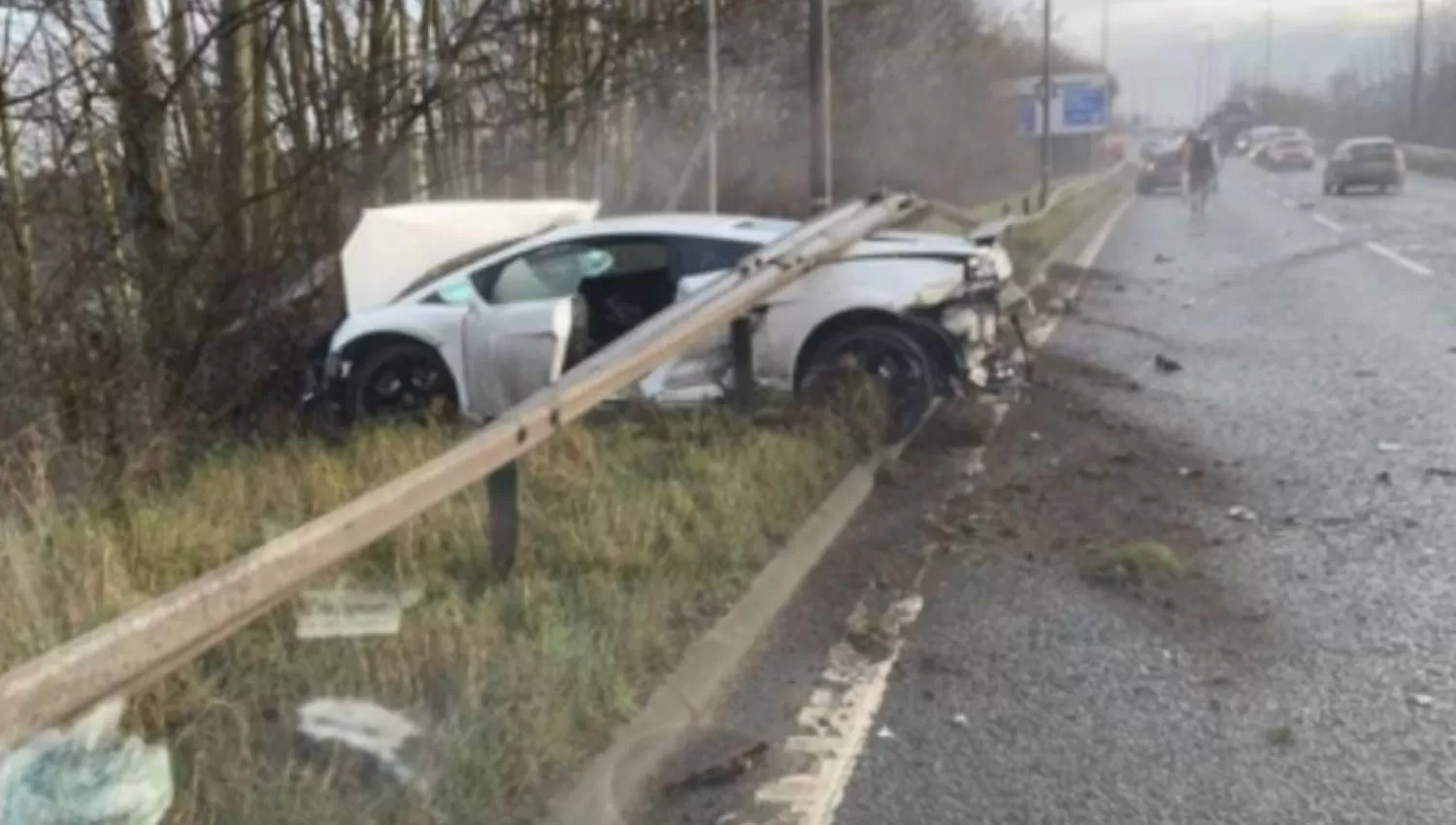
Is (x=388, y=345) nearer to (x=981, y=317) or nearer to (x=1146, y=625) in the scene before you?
(x=981, y=317)

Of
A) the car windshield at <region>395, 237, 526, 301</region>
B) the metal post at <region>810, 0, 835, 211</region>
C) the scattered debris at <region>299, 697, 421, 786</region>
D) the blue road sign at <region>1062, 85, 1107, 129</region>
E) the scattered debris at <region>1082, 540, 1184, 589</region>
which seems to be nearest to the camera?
the scattered debris at <region>299, 697, 421, 786</region>

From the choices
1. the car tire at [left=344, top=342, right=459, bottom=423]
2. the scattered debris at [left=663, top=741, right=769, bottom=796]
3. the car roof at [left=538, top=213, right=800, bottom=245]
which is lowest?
the scattered debris at [left=663, top=741, right=769, bottom=796]

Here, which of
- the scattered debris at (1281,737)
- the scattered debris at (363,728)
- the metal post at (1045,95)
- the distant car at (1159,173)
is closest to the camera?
the scattered debris at (363,728)

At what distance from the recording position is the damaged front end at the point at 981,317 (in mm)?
11008

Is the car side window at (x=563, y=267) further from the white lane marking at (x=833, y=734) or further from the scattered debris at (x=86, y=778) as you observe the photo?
the scattered debris at (x=86, y=778)

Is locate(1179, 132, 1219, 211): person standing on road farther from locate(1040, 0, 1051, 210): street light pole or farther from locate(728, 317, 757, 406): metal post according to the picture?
locate(728, 317, 757, 406): metal post

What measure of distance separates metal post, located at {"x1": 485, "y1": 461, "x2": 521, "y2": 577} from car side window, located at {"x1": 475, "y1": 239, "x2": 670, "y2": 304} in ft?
16.7

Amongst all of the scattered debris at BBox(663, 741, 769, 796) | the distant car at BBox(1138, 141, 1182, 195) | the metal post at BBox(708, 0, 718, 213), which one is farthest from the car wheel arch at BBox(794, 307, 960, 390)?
the distant car at BBox(1138, 141, 1182, 195)

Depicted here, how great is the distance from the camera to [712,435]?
32.6 ft

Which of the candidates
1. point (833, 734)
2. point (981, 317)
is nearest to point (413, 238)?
point (981, 317)

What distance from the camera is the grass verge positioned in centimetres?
475

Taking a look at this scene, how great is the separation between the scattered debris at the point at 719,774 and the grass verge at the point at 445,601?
0.26m

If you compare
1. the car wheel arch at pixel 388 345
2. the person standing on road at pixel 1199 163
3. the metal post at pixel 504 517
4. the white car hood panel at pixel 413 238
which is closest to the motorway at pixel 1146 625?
the metal post at pixel 504 517

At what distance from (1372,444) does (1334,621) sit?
4.19 m
